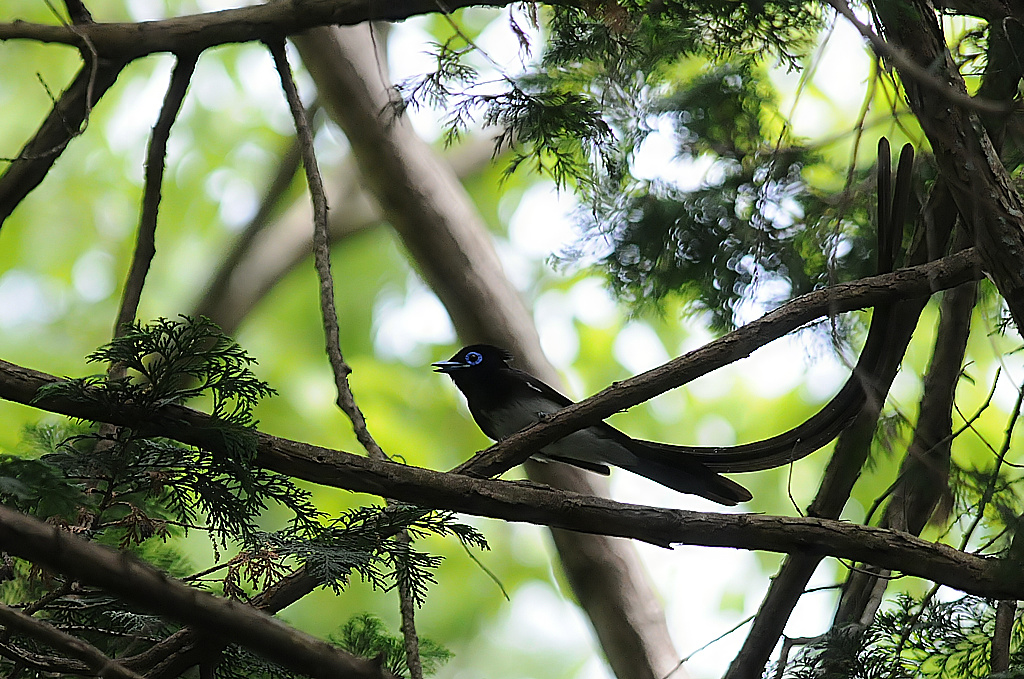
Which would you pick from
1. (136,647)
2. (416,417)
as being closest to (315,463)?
(136,647)

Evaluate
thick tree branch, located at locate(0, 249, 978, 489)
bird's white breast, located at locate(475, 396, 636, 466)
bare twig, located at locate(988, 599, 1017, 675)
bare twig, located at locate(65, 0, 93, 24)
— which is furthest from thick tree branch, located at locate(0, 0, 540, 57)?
bare twig, located at locate(988, 599, 1017, 675)

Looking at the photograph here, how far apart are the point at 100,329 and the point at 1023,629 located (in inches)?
255

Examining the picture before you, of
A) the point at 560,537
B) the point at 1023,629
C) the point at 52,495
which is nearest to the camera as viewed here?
the point at 52,495

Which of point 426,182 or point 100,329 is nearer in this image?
point 426,182

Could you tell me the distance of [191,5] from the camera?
20.9 feet

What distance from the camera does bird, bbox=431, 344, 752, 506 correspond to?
262 cm

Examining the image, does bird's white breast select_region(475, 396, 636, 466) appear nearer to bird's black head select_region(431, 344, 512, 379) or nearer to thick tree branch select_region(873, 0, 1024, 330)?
bird's black head select_region(431, 344, 512, 379)

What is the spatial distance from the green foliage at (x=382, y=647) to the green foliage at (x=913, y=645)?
3.32ft

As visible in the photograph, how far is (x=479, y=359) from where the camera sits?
3.72 metres

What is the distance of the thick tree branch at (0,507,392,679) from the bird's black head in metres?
2.68

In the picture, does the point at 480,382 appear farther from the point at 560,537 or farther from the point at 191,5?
the point at 191,5

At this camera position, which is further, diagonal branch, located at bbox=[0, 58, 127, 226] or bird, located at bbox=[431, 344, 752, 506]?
bird, located at bbox=[431, 344, 752, 506]

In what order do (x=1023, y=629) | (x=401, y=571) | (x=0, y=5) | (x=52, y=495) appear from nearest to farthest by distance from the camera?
(x=52, y=495), (x=401, y=571), (x=1023, y=629), (x=0, y=5)

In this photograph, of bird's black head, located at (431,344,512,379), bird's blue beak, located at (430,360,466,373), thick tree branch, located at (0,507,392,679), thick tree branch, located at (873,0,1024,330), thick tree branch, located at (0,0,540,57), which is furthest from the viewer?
bird's blue beak, located at (430,360,466,373)
